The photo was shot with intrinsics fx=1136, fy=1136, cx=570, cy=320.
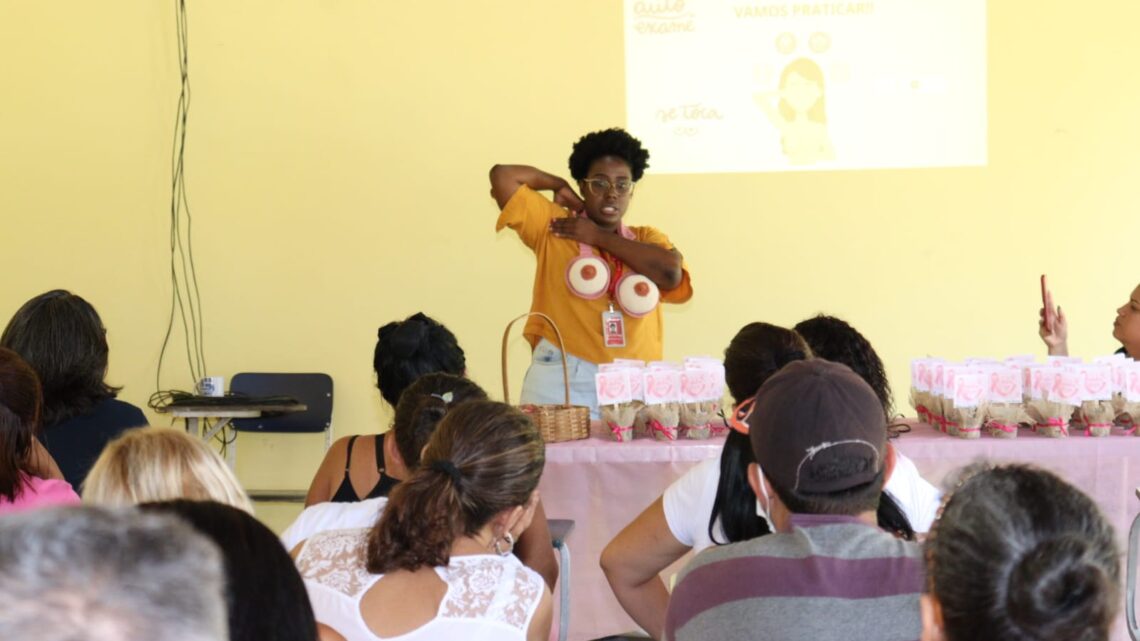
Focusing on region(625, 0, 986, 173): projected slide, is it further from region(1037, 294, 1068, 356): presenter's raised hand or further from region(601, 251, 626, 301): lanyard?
region(1037, 294, 1068, 356): presenter's raised hand

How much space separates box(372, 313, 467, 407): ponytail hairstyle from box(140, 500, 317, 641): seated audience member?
1872mm

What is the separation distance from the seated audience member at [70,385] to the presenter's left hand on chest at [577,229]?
58.6 inches

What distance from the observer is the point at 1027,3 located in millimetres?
4906

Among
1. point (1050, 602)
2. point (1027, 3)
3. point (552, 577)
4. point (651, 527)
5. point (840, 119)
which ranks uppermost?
point (1027, 3)

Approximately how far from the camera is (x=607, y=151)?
3.86 meters

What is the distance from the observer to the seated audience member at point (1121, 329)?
345cm

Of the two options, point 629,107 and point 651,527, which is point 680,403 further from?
point 629,107

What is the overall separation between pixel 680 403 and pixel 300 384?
249 centimetres

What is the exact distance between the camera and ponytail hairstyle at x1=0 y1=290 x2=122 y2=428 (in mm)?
2781

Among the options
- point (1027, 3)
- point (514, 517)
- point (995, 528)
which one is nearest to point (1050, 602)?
point (995, 528)

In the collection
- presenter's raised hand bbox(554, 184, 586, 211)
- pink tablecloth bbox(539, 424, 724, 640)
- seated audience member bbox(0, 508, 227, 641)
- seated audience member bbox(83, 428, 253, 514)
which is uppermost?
presenter's raised hand bbox(554, 184, 586, 211)

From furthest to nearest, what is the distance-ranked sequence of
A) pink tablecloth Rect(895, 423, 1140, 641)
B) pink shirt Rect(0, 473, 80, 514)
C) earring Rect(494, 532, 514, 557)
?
pink tablecloth Rect(895, 423, 1140, 641) → pink shirt Rect(0, 473, 80, 514) → earring Rect(494, 532, 514, 557)

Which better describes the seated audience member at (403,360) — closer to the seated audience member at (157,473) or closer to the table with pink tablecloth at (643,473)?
the table with pink tablecloth at (643,473)

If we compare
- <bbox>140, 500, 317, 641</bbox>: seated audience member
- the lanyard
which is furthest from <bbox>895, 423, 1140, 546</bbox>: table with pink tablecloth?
<bbox>140, 500, 317, 641</bbox>: seated audience member
